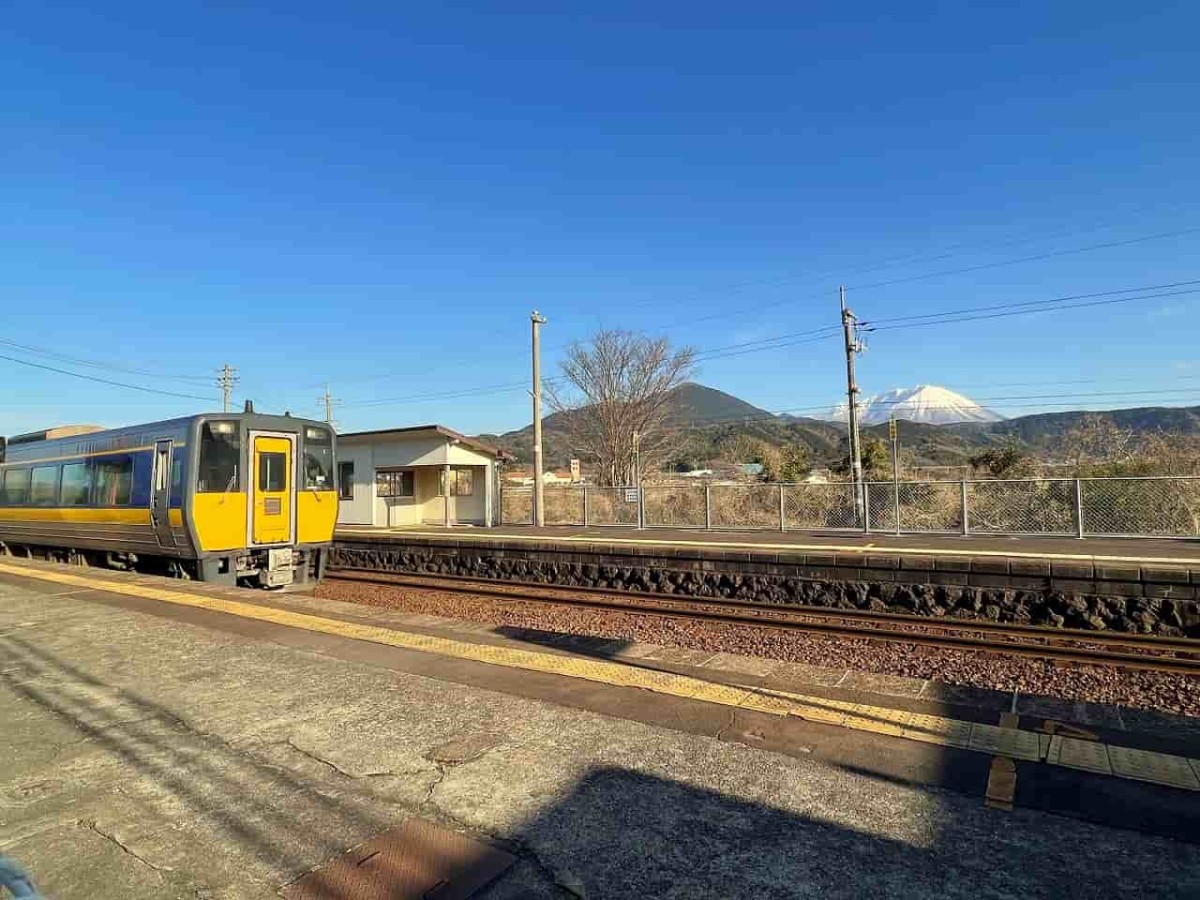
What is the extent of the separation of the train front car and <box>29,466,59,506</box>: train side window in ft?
20.4

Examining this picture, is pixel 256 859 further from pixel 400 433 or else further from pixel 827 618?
pixel 400 433

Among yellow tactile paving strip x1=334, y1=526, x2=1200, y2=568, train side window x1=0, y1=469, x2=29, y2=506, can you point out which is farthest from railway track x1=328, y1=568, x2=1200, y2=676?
train side window x1=0, y1=469, x2=29, y2=506

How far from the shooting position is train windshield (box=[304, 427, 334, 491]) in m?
13.4

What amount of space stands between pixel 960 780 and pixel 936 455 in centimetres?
6225

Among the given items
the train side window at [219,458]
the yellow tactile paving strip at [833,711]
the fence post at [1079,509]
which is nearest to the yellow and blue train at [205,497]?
the train side window at [219,458]

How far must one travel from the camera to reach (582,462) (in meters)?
44.6

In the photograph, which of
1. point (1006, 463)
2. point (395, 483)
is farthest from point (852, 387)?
point (395, 483)

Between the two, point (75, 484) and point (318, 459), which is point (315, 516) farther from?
point (75, 484)

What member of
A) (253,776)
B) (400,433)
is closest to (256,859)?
(253,776)

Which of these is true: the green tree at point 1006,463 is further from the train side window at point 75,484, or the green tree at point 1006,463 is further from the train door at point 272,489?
the train side window at point 75,484

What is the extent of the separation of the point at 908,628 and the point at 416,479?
21.0 m

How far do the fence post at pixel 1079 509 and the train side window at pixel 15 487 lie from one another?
956 inches

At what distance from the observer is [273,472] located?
12820 millimetres

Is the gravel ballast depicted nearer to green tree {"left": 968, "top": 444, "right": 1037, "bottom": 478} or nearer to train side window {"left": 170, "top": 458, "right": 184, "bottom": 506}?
train side window {"left": 170, "top": 458, "right": 184, "bottom": 506}
